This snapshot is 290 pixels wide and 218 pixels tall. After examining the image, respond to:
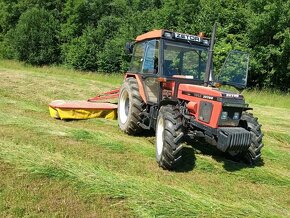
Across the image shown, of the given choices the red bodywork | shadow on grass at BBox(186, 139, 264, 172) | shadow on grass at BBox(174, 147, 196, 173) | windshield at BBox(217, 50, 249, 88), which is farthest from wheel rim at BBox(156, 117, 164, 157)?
windshield at BBox(217, 50, 249, 88)

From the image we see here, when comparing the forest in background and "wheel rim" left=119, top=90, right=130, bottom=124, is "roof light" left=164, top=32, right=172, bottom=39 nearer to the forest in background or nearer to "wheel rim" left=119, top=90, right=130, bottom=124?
"wheel rim" left=119, top=90, right=130, bottom=124

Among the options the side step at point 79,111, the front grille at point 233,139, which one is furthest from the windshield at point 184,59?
the side step at point 79,111

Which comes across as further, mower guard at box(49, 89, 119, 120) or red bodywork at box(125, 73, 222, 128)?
mower guard at box(49, 89, 119, 120)

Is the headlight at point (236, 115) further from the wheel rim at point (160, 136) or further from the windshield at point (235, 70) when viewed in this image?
the wheel rim at point (160, 136)

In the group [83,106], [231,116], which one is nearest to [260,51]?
[83,106]

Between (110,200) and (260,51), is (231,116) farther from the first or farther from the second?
(260,51)

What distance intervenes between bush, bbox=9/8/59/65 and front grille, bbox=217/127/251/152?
108 feet

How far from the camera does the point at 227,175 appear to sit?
5797 mm

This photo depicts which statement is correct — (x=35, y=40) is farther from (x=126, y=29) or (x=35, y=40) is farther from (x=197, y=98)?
(x=197, y=98)

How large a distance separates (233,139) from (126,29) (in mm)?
28171

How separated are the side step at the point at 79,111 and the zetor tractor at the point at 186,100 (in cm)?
122

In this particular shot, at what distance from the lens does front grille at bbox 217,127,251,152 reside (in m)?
5.41

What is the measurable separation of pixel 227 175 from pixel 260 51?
61.2 ft

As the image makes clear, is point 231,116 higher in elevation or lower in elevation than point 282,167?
higher
